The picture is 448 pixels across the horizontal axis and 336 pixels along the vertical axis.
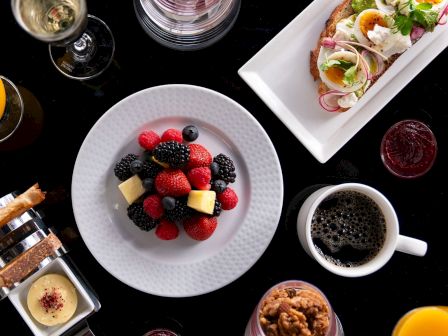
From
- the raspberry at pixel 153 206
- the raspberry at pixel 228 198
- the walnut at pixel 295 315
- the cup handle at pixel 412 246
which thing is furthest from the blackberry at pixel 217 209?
the cup handle at pixel 412 246

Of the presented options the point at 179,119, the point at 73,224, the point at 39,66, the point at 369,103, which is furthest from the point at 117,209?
the point at 369,103

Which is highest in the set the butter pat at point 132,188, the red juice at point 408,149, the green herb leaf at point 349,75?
the green herb leaf at point 349,75

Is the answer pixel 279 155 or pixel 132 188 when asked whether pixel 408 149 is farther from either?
pixel 132 188

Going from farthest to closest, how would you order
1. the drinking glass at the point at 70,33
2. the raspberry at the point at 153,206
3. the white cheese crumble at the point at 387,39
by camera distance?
the white cheese crumble at the point at 387,39 → the raspberry at the point at 153,206 → the drinking glass at the point at 70,33

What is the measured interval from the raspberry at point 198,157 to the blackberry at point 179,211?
9 cm

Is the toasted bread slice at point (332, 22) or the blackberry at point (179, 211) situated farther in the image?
the toasted bread slice at point (332, 22)

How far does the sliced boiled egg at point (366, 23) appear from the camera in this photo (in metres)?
1.82

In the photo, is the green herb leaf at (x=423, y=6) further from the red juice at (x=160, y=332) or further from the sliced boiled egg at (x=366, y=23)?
the red juice at (x=160, y=332)

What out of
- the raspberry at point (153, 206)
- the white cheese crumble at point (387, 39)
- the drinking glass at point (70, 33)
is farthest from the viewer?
the white cheese crumble at point (387, 39)

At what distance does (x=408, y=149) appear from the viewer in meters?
1.90

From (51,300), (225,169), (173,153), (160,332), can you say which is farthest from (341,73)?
(51,300)

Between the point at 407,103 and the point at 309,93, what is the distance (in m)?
0.28

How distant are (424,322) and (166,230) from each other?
74 centimetres

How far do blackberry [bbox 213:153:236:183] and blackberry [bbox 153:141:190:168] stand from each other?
4.0 inches
